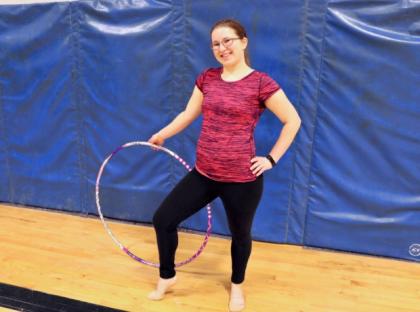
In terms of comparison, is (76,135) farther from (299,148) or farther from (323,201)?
(323,201)

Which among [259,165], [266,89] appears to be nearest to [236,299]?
[259,165]

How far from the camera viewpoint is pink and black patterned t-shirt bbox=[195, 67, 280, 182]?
1927 millimetres

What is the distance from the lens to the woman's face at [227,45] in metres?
1.89

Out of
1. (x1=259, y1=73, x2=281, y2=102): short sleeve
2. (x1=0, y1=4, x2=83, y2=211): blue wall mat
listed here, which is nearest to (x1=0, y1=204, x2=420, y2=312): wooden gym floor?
(x1=0, y1=4, x2=83, y2=211): blue wall mat

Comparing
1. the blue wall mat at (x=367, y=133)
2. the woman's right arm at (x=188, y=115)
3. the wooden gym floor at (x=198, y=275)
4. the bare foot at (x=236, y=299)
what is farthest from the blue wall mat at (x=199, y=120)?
the bare foot at (x=236, y=299)

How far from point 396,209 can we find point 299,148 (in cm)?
88

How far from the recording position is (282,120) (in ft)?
6.53

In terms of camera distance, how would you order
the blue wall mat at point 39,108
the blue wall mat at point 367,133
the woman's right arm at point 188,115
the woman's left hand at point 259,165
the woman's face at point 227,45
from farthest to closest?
the blue wall mat at point 39,108, the blue wall mat at point 367,133, the woman's right arm at point 188,115, the woman's left hand at point 259,165, the woman's face at point 227,45

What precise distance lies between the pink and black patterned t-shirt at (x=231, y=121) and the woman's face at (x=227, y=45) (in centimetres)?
11

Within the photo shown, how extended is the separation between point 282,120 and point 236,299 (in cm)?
116

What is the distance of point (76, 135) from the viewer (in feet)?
11.3

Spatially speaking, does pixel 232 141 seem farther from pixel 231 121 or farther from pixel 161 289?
pixel 161 289

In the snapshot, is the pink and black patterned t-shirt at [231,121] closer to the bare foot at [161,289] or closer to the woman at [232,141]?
the woman at [232,141]

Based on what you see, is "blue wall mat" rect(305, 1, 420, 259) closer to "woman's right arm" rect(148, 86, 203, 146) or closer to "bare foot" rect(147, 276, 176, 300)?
"woman's right arm" rect(148, 86, 203, 146)
